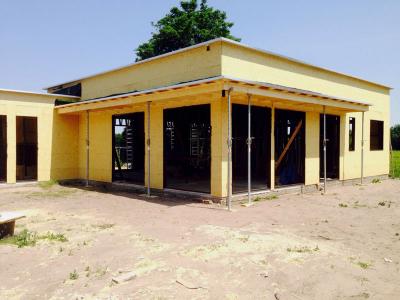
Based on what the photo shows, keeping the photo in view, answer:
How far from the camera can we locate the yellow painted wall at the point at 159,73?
31.0 ft

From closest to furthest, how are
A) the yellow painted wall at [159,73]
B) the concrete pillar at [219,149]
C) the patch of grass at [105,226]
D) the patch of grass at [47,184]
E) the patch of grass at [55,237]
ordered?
the patch of grass at [55,237], the patch of grass at [105,226], the concrete pillar at [219,149], the yellow painted wall at [159,73], the patch of grass at [47,184]

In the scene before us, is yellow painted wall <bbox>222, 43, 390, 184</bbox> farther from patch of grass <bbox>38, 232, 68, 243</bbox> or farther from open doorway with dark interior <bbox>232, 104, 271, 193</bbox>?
patch of grass <bbox>38, 232, 68, 243</bbox>

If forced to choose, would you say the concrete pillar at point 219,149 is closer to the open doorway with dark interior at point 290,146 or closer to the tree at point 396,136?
the open doorway with dark interior at point 290,146

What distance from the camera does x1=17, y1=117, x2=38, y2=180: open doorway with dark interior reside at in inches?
585

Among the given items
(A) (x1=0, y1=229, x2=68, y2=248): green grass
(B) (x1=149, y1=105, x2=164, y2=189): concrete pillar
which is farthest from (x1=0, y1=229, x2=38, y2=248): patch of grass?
(B) (x1=149, y1=105, x2=164, y2=189): concrete pillar

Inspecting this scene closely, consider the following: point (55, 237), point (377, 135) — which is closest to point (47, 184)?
point (55, 237)

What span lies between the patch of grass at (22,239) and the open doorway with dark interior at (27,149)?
979 centimetres

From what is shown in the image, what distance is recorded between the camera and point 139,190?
11430 mm

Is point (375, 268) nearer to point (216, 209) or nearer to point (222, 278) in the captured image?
point (222, 278)

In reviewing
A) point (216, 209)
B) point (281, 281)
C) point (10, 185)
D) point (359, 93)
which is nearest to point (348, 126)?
point (359, 93)

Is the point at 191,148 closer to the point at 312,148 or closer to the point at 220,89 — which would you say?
the point at 312,148

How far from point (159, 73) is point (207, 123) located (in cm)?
527

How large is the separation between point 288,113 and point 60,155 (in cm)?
969

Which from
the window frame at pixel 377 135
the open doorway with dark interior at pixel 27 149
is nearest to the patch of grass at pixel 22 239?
the open doorway with dark interior at pixel 27 149
